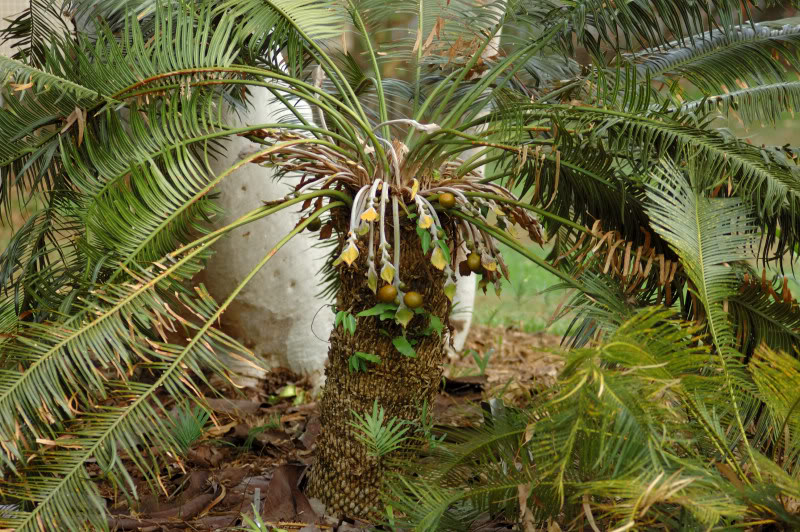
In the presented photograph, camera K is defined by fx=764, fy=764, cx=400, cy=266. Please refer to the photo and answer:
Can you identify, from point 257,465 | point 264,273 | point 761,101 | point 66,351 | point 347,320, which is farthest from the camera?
point 264,273

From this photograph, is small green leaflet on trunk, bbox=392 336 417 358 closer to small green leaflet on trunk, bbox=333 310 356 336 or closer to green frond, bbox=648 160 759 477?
small green leaflet on trunk, bbox=333 310 356 336

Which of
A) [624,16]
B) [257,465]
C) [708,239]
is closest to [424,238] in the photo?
[708,239]

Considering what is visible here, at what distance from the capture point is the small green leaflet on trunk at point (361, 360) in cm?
229

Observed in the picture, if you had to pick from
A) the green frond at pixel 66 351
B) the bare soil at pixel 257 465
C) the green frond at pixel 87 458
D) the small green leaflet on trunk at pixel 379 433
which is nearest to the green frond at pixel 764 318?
the bare soil at pixel 257 465

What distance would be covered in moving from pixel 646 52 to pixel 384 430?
1.94 metres

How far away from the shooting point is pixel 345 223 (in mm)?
2461

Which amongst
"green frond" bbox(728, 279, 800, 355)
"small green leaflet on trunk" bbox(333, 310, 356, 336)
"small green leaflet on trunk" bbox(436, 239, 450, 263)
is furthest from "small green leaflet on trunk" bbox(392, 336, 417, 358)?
"green frond" bbox(728, 279, 800, 355)

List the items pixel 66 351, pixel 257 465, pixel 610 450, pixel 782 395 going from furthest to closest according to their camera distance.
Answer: pixel 257 465, pixel 66 351, pixel 782 395, pixel 610 450

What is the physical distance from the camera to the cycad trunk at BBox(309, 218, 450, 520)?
2.32m

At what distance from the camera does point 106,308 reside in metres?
1.97

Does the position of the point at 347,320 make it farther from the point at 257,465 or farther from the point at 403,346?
the point at 257,465

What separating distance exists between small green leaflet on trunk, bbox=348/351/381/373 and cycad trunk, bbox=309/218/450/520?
23 millimetres

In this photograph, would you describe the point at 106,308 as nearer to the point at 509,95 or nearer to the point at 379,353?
the point at 379,353

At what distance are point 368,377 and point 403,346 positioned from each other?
16cm
